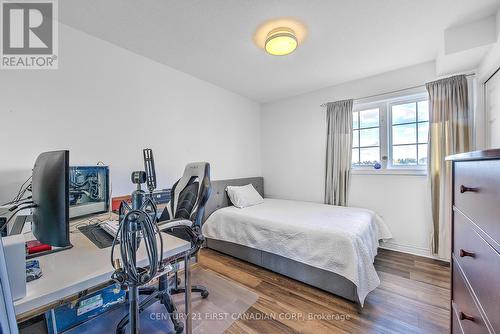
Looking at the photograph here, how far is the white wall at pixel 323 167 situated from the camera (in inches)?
100.0

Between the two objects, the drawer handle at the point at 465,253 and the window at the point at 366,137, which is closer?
the drawer handle at the point at 465,253

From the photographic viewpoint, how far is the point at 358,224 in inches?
79.7

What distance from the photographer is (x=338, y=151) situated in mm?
3010

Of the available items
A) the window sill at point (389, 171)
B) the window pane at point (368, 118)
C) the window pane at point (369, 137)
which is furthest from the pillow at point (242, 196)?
the window pane at point (368, 118)

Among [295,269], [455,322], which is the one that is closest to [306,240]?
[295,269]

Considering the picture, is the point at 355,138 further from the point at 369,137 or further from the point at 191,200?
the point at 191,200

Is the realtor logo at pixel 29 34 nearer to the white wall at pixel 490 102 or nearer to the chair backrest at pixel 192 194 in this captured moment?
the chair backrest at pixel 192 194

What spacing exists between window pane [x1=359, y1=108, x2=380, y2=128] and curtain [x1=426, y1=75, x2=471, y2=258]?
1.96 feet

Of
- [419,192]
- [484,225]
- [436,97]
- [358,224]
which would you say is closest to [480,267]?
[484,225]

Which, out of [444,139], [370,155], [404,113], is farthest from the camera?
[370,155]

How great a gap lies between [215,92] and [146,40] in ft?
4.12

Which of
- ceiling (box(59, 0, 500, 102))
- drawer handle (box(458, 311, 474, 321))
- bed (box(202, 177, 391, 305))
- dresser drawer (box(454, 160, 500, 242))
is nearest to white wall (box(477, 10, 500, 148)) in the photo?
ceiling (box(59, 0, 500, 102))

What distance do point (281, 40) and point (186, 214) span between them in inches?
67.3

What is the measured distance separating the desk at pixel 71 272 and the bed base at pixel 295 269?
49.1 inches
